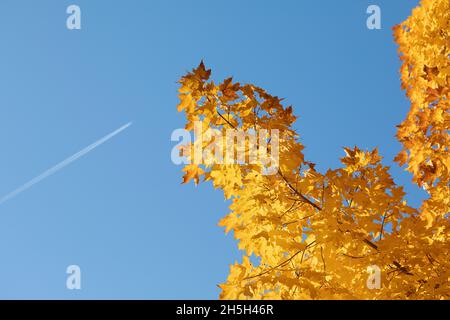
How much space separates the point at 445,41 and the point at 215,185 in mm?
4095

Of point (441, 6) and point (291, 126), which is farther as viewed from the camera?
point (441, 6)

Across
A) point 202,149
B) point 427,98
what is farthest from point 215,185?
point 427,98

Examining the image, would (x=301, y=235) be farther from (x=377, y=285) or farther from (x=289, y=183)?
(x=377, y=285)

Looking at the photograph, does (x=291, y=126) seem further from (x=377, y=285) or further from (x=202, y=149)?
(x=377, y=285)

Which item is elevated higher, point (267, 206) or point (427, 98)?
point (427, 98)

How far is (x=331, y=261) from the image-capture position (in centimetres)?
370

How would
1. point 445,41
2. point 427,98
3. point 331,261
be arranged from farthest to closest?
point 445,41, point 427,98, point 331,261

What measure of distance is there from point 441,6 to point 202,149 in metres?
4.42

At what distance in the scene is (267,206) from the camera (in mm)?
3842

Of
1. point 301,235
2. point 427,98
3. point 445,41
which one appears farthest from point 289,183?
point 445,41
